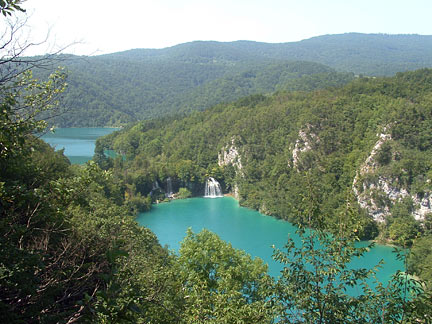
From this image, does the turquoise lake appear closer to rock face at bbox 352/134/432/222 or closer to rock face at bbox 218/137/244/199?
rock face at bbox 352/134/432/222

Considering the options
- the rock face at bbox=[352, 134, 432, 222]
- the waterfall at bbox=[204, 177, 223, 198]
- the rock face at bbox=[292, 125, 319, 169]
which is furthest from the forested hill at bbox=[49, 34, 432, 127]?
the rock face at bbox=[352, 134, 432, 222]

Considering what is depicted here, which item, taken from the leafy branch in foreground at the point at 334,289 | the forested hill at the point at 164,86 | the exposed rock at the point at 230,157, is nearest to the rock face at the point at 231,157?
the exposed rock at the point at 230,157

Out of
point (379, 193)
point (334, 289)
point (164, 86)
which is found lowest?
point (379, 193)

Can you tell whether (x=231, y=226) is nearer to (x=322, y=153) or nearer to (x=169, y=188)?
(x=322, y=153)

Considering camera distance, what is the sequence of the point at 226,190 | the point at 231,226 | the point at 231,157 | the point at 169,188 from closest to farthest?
the point at 231,226, the point at 169,188, the point at 226,190, the point at 231,157

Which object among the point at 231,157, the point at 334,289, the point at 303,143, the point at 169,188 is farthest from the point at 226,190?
the point at 334,289

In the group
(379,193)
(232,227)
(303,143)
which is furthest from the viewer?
(303,143)
